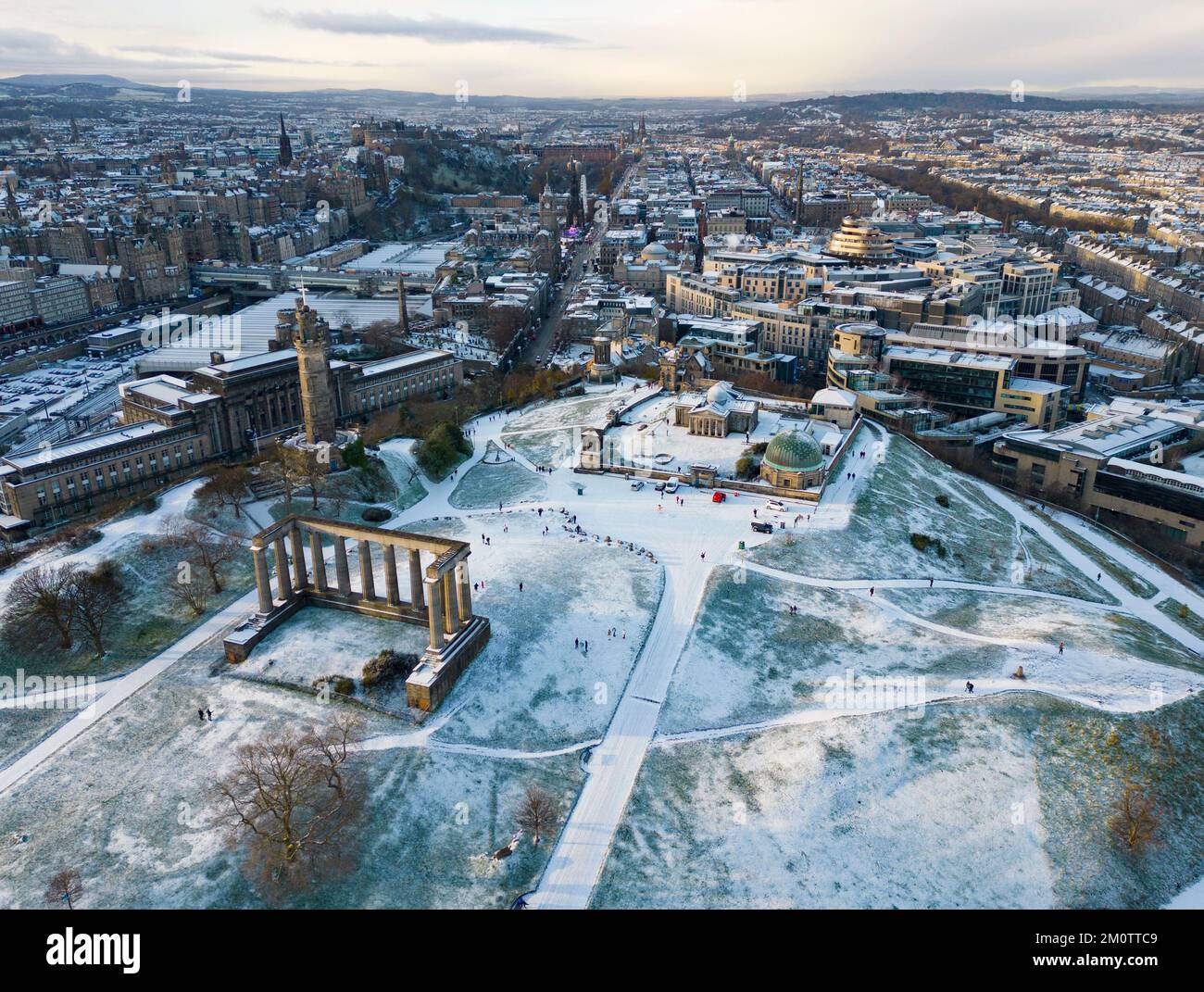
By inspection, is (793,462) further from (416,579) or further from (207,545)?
(207,545)

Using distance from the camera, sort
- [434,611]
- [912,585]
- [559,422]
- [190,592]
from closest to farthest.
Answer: [434,611], [190,592], [912,585], [559,422]

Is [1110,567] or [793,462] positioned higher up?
[793,462]

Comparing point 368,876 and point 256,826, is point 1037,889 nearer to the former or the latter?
point 368,876

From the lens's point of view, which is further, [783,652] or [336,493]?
[336,493]

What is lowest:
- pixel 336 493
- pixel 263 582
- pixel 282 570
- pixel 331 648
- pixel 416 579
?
pixel 331 648

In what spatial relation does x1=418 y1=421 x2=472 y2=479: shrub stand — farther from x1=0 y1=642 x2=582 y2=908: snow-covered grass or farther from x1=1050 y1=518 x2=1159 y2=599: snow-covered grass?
x1=1050 y1=518 x2=1159 y2=599: snow-covered grass

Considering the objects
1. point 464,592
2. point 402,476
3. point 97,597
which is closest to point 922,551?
point 464,592

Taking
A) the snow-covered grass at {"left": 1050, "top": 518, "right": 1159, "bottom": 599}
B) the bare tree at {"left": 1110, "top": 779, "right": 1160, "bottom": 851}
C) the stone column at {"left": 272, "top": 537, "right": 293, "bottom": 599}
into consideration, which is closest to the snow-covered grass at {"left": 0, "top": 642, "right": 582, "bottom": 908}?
the stone column at {"left": 272, "top": 537, "right": 293, "bottom": 599}
